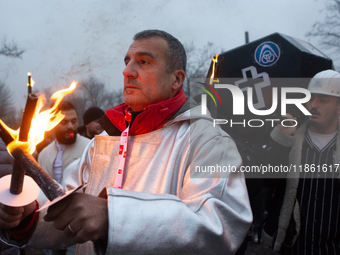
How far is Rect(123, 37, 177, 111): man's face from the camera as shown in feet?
5.68

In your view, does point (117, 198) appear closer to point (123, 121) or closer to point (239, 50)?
point (123, 121)

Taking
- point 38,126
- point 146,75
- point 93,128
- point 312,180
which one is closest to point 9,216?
point 38,126

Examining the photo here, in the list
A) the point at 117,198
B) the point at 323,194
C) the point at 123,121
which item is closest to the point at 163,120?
the point at 123,121

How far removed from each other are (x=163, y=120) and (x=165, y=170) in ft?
1.02

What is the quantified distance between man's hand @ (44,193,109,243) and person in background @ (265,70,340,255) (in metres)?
2.06

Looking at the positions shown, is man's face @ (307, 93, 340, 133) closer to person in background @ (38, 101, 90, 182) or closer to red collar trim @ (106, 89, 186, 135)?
red collar trim @ (106, 89, 186, 135)

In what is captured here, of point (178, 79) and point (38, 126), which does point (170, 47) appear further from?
point (38, 126)

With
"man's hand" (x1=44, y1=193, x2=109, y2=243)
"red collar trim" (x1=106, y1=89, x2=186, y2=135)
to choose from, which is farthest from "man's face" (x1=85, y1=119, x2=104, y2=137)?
"man's hand" (x1=44, y1=193, x2=109, y2=243)

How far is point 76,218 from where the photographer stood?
0.88m

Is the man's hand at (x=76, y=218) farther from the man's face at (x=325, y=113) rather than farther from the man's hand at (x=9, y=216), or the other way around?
the man's face at (x=325, y=113)

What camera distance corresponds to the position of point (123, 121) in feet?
5.90

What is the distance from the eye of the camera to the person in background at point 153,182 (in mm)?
960

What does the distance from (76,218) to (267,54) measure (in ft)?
9.81

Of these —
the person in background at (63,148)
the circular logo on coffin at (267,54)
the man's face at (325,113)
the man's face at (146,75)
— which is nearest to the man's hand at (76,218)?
the man's face at (146,75)
